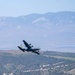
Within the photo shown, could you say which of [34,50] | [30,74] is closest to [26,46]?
[34,50]

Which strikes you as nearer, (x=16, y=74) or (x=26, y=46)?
(x=26, y=46)

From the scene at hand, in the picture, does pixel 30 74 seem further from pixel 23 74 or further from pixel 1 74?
pixel 1 74

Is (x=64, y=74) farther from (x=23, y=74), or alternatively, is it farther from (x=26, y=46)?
(x=26, y=46)

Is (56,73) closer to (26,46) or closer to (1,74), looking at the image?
(1,74)

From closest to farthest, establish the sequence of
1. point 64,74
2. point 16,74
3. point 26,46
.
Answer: point 26,46 < point 64,74 < point 16,74

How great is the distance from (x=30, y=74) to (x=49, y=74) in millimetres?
10541

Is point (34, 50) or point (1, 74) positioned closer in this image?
point (34, 50)

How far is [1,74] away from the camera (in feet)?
642

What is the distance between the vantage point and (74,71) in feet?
648

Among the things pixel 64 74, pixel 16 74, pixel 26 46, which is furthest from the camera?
pixel 16 74

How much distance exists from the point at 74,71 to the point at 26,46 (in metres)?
150

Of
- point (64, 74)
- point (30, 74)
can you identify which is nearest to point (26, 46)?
point (64, 74)

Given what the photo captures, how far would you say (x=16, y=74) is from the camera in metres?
197

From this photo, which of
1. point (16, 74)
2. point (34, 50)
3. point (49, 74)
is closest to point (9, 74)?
point (16, 74)
